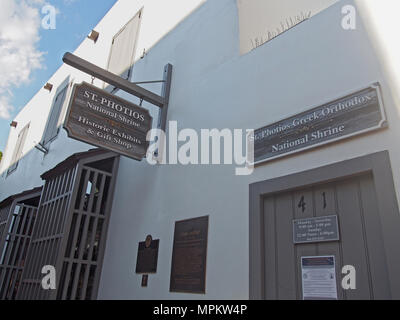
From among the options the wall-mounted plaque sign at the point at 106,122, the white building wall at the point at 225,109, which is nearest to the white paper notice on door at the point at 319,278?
the white building wall at the point at 225,109

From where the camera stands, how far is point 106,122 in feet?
14.0

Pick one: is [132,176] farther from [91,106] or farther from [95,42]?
[95,42]

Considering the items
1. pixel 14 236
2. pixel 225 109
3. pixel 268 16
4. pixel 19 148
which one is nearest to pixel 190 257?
pixel 225 109

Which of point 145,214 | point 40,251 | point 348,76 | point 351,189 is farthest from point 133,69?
point 351,189

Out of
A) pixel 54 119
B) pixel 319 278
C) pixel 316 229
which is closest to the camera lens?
pixel 319 278

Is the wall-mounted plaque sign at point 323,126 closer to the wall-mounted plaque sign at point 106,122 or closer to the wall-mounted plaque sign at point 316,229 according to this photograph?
the wall-mounted plaque sign at point 316,229

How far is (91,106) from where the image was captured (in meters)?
4.23

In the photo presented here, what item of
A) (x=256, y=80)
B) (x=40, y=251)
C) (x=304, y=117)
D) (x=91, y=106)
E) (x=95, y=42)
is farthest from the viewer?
(x=95, y=42)

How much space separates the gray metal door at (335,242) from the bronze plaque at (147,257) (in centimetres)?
167

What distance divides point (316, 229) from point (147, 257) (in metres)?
2.36

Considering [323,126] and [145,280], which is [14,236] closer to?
[145,280]

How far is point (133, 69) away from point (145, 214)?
3322 millimetres

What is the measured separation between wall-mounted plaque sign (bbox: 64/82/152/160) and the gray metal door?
205 cm

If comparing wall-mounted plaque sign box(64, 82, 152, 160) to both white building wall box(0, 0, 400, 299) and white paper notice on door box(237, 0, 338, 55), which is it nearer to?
white building wall box(0, 0, 400, 299)
